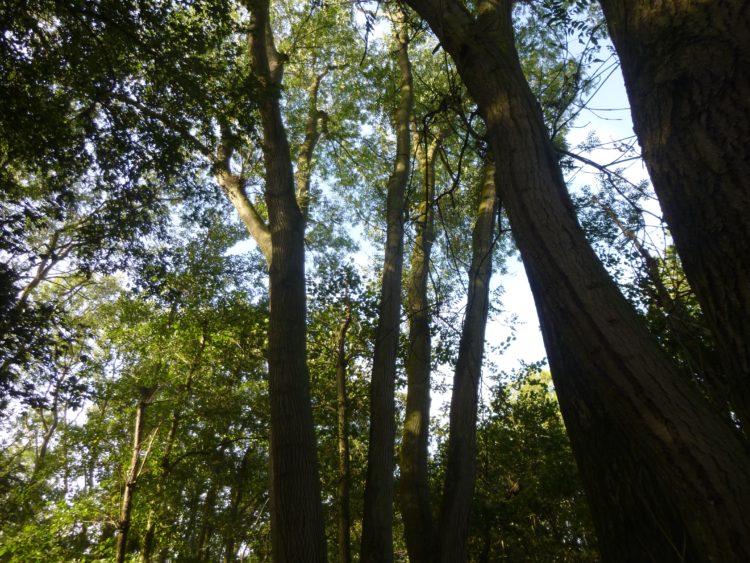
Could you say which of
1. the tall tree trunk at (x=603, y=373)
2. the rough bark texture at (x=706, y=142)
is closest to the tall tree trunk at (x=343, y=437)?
the tall tree trunk at (x=603, y=373)

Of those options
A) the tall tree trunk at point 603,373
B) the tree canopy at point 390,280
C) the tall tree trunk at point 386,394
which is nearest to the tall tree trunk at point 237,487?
the tree canopy at point 390,280

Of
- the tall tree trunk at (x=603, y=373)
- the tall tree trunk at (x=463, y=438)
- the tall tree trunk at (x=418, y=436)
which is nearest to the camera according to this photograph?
the tall tree trunk at (x=603, y=373)

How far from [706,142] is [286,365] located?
388 cm

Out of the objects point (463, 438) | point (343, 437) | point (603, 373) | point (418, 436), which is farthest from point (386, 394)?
point (603, 373)

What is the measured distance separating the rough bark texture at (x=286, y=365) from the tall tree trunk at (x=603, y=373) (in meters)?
3.00

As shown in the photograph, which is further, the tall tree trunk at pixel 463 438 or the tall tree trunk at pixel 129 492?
the tall tree trunk at pixel 129 492

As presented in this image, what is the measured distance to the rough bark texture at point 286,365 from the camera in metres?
3.96

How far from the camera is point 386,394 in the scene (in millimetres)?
5613

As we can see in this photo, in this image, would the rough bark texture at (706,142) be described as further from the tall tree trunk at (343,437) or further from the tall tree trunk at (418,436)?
the tall tree trunk at (343,437)

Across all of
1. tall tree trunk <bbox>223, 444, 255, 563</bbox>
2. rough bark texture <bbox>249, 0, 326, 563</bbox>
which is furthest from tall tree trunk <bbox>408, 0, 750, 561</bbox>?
tall tree trunk <bbox>223, 444, 255, 563</bbox>

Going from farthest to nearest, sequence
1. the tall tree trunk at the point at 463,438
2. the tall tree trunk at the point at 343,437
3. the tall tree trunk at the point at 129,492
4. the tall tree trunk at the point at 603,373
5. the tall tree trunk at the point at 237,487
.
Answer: the tall tree trunk at the point at 237,487 → the tall tree trunk at the point at 129,492 → the tall tree trunk at the point at 343,437 → the tall tree trunk at the point at 463,438 → the tall tree trunk at the point at 603,373

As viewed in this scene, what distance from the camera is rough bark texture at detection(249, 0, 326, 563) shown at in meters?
3.96

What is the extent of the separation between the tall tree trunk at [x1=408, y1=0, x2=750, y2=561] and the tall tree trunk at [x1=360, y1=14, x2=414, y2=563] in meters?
2.52

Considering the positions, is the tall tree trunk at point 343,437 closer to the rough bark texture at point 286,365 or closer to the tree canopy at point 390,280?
the tree canopy at point 390,280
